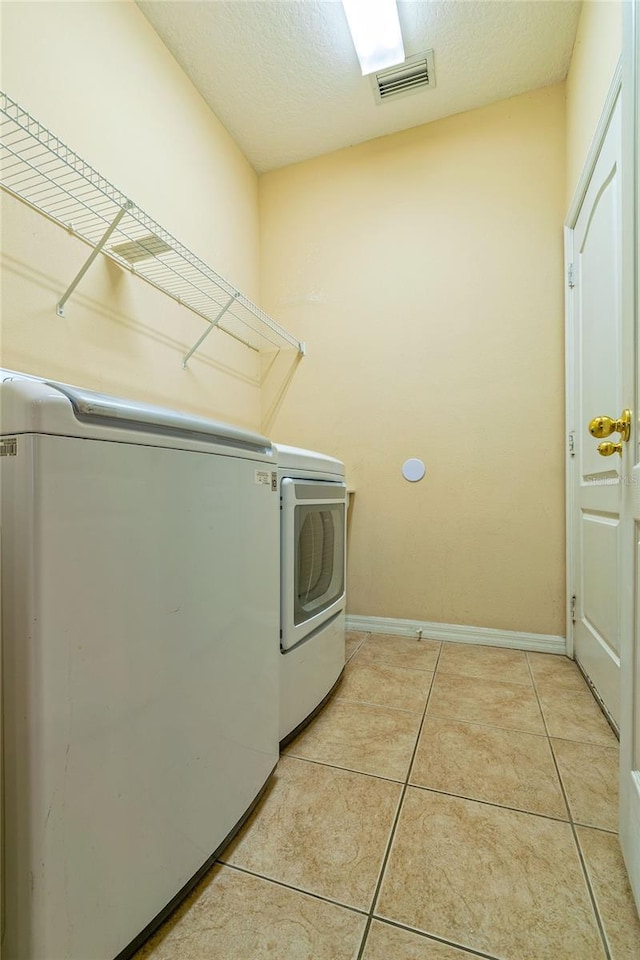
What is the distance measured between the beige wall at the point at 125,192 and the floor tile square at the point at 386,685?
1.41 metres

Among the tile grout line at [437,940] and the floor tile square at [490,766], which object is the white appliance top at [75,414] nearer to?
the tile grout line at [437,940]

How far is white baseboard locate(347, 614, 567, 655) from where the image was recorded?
197 centimetres

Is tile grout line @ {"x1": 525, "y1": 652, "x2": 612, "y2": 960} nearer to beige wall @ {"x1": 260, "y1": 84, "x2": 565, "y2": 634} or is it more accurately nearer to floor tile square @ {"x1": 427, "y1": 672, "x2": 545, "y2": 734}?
floor tile square @ {"x1": 427, "y1": 672, "x2": 545, "y2": 734}

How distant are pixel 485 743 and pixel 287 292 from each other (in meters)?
2.42

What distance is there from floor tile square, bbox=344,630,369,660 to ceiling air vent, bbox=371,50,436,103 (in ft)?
8.86

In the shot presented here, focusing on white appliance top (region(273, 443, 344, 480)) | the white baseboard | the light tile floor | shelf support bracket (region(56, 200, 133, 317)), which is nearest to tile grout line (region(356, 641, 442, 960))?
the light tile floor

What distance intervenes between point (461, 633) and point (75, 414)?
2.06m

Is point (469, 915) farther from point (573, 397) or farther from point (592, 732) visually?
point (573, 397)

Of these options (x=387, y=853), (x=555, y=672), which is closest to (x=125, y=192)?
(x=387, y=853)

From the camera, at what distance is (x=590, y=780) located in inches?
43.1

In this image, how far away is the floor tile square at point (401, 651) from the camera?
1.86 meters

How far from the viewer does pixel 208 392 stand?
6.77ft

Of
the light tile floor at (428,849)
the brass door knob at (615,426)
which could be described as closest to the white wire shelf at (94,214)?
the brass door knob at (615,426)

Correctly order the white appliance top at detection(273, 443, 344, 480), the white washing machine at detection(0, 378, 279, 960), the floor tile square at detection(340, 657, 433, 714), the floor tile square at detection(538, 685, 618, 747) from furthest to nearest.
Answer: the floor tile square at detection(340, 657, 433, 714)
the floor tile square at detection(538, 685, 618, 747)
the white appliance top at detection(273, 443, 344, 480)
the white washing machine at detection(0, 378, 279, 960)
